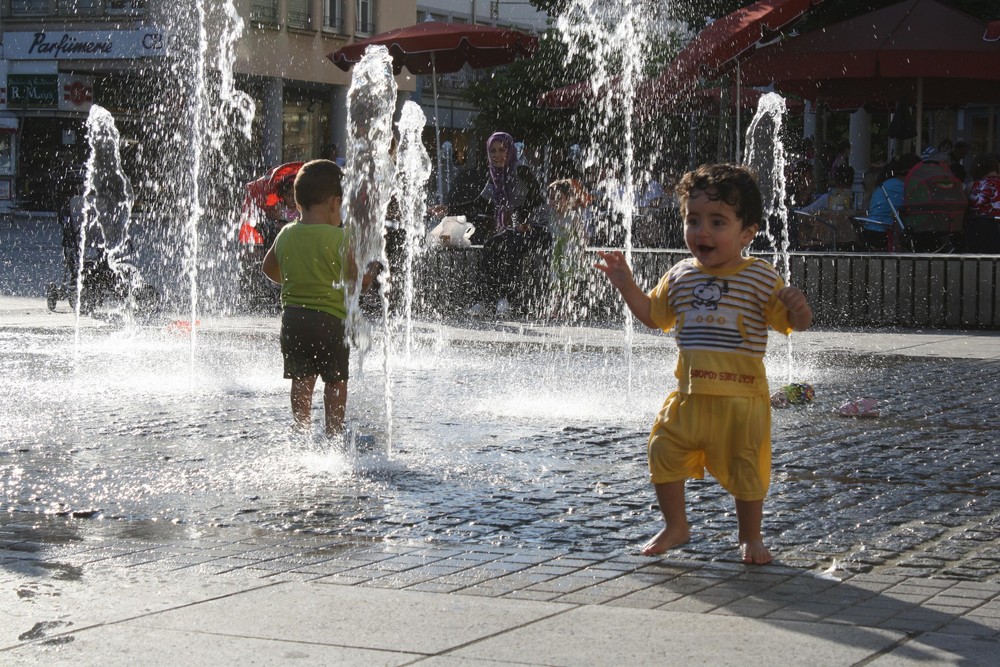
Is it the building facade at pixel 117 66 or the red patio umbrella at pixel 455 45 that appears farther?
the building facade at pixel 117 66

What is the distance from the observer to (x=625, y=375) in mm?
10109

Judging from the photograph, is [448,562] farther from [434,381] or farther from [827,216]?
[827,216]

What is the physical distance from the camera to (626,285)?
15.5ft

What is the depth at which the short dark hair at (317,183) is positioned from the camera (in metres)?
6.82

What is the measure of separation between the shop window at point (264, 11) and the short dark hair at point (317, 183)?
39.1 meters

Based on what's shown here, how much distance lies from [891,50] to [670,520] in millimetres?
11402

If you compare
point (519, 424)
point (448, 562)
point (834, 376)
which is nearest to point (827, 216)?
point (834, 376)

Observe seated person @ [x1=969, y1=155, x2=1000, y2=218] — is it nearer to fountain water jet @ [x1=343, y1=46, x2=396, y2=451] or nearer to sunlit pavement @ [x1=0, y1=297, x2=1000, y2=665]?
fountain water jet @ [x1=343, y1=46, x2=396, y2=451]

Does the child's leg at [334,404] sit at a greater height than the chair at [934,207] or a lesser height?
lesser

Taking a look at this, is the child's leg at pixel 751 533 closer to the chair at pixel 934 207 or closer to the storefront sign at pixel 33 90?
the chair at pixel 934 207

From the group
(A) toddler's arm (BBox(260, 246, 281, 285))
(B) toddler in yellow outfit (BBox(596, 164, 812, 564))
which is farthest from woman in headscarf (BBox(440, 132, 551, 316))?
(B) toddler in yellow outfit (BBox(596, 164, 812, 564))

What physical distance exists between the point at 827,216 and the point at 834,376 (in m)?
6.81

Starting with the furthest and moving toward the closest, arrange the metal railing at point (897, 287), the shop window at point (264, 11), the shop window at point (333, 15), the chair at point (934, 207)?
the shop window at point (333, 15) → the shop window at point (264, 11) → the chair at point (934, 207) → the metal railing at point (897, 287)

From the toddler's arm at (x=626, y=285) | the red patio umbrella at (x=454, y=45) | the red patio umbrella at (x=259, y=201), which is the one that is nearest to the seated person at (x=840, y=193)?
the red patio umbrella at (x=454, y=45)
